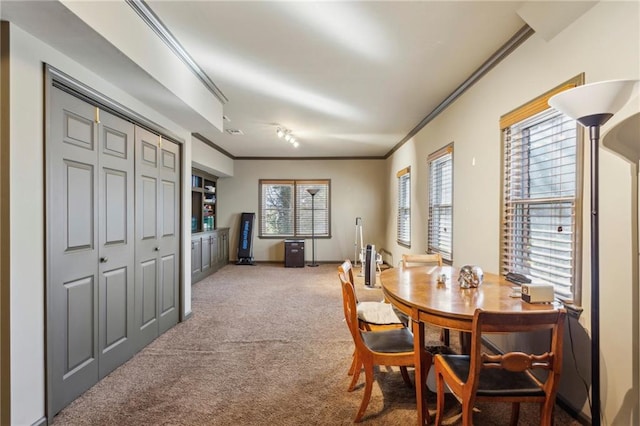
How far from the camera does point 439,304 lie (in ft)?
5.51

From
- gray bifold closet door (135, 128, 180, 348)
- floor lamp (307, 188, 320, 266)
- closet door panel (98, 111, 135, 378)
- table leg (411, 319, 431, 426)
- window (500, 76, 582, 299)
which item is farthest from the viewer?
floor lamp (307, 188, 320, 266)

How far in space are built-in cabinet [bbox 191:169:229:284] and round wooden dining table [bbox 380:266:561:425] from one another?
4349mm

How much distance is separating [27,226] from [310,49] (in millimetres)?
2352

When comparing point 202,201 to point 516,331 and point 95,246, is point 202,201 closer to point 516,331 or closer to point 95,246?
point 95,246

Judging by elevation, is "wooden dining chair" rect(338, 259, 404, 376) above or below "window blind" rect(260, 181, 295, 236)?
below

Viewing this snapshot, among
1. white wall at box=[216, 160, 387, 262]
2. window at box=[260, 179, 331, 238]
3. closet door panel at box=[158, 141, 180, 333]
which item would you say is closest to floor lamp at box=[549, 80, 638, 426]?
closet door panel at box=[158, 141, 180, 333]

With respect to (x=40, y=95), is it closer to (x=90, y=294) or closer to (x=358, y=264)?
(x=90, y=294)

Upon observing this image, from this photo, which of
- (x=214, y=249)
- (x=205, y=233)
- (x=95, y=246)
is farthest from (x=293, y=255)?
(x=95, y=246)

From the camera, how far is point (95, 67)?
6.87 ft

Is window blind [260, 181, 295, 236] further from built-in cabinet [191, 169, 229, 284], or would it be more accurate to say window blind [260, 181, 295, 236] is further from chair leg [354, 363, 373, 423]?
chair leg [354, 363, 373, 423]

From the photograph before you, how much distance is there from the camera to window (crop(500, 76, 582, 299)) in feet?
6.38

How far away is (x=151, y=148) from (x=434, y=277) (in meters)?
2.84

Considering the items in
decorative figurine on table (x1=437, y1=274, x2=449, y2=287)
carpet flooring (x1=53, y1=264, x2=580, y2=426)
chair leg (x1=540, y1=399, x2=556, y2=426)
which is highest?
decorative figurine on table (x1=437, y1=274, x2=449, y2=287)

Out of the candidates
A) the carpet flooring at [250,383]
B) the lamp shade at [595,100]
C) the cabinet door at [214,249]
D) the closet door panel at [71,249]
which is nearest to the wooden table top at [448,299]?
the carpet flooring at [250,383]
